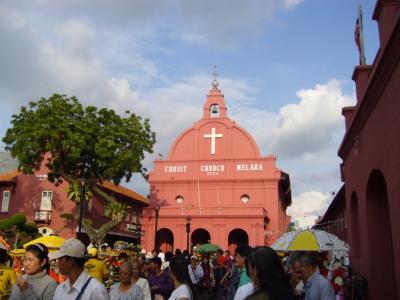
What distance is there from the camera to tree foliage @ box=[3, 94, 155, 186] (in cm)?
2445

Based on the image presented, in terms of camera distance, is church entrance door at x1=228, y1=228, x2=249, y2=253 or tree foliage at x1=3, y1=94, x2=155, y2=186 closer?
tree foliage at x1=3, y1=94, x2=155, y2=186

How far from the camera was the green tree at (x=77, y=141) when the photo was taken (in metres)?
24.5

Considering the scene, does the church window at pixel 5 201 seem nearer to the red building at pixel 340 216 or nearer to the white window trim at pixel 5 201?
the white window trim at pixel 5 201

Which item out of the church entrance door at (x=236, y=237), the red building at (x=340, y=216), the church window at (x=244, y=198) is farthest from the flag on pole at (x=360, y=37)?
the church window at (x=244, y=198)

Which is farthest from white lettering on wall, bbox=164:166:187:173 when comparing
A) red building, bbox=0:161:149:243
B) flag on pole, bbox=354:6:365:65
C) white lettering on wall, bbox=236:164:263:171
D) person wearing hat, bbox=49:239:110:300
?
person wearing hat, bbox=49:239:110:300

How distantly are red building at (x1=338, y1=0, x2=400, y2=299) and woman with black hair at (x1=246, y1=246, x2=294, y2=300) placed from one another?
4.62 metres

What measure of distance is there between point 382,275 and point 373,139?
282cm

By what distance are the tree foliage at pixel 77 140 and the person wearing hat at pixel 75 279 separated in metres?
21.1

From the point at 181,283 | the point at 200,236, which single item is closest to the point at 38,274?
the point at 181,283

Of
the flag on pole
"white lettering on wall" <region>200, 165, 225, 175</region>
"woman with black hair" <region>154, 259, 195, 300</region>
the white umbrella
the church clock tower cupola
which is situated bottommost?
"woman with black hair" <region>154, 259, 195, 300</region>

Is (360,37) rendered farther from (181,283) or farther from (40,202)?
(40,202)

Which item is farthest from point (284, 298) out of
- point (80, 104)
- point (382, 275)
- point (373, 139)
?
point (80, 104)

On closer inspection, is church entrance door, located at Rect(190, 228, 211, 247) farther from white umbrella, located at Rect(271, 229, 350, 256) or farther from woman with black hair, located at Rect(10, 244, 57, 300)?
woman with black hair, located at Rect(10, 244, 57, 300)

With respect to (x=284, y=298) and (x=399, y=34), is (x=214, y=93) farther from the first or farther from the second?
(x=284, y=298)
